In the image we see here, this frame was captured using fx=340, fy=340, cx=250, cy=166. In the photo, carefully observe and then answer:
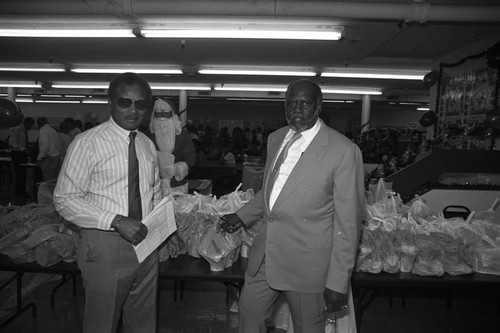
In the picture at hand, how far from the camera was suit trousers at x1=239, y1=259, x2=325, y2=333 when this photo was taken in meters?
1.90

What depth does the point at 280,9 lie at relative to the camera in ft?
15.1

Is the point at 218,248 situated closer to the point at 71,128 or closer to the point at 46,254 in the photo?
the point at 46,254

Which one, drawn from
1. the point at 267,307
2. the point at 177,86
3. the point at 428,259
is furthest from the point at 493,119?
the point at 177,86

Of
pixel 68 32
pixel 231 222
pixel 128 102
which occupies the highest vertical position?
pixel 68 32

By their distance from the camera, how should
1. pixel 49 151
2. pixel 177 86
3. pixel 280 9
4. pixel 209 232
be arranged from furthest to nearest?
pixel 177 86, pixel 49 151, pixel 280 9, pixel 209 232

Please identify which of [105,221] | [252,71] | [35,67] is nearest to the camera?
[105,221]

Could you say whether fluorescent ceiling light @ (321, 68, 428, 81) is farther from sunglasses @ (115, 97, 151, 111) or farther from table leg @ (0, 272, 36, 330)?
table leg @ (0, 272, 36, 330)

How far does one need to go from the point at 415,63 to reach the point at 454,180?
4498mm

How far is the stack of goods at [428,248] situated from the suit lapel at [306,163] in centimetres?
107

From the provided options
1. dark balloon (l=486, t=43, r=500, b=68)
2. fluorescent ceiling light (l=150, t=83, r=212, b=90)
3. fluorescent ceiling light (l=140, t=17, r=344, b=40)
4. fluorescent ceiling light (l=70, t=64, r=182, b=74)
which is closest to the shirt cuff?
fluorescent ceiling light (l=140, t=17, r=344, b=40)

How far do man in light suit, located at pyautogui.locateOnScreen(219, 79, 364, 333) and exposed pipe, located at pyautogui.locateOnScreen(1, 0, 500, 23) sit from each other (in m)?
3.16

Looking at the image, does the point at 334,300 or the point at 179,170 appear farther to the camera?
the point at 179,170

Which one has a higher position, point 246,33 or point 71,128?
point 246,33

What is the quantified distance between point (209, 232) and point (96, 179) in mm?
1086
